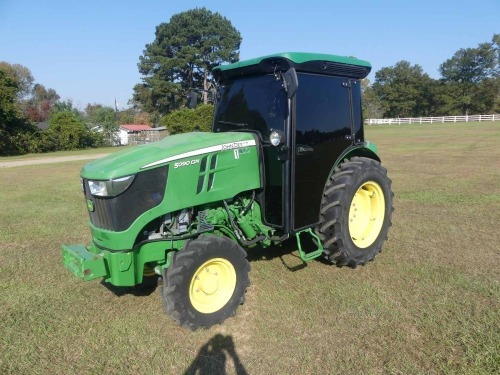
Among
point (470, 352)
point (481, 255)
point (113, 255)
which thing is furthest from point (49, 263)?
point (481, 255)

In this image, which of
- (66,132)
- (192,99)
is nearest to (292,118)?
(192,99)

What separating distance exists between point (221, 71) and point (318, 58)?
108 centimetres

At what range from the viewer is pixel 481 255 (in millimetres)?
4711

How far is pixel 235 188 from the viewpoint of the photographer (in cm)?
370

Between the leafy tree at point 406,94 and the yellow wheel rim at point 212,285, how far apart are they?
3226 inches

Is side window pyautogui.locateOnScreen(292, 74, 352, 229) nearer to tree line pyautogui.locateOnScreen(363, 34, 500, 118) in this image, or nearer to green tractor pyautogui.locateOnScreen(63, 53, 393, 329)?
green tractor pyautogui.locateOnScreen(63, 53, 393, 329)

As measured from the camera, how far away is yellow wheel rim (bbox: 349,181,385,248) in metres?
4.78

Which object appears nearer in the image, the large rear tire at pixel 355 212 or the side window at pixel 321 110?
the side window at pixel 321 110

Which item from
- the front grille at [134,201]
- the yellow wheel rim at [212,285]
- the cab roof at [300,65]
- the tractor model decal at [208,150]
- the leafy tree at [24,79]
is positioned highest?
the leafy tree at [24,79]

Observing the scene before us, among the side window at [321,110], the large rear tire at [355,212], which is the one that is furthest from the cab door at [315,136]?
the large rear tire at [355,212]

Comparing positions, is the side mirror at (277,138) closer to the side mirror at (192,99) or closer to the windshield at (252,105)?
the windshield at (252,105)

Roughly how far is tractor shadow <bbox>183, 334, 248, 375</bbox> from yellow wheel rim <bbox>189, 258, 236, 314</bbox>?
12.5 inches

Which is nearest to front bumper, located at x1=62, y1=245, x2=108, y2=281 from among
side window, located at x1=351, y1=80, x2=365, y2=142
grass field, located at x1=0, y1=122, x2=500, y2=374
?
grass field, located at x1=0, y1=122, x2=500, y2=374

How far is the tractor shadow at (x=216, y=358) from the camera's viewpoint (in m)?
2.82
